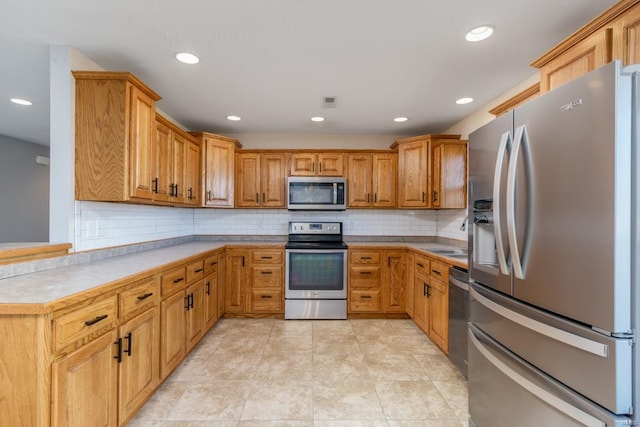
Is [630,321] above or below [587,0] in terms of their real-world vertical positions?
below

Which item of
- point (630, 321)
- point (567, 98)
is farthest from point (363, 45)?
point (630, 321)

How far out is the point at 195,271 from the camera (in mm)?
2750

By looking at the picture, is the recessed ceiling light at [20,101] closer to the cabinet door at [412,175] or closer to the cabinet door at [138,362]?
the cabinet door at [138,362]

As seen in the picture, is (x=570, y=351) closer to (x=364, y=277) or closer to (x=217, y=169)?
(x=364, y=277)

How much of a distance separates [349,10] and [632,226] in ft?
5.34

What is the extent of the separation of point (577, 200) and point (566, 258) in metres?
0.21

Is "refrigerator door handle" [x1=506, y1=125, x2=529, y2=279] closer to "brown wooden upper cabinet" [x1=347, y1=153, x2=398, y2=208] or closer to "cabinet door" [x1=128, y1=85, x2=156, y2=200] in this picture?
"cabinet door" [x1=128, y1=85, x2=156, y2=200]

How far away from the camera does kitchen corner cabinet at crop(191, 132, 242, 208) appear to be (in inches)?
145

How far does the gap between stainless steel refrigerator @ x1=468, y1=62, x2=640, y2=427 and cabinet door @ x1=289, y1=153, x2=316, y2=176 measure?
8.68 feet

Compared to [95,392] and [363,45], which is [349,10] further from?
[95,392]

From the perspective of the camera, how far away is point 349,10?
1679 mm

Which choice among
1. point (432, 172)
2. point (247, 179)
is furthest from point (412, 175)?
point (247, 179)

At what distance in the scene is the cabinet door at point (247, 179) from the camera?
3.98 m

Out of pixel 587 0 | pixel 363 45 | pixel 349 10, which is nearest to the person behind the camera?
pixel 587 0
